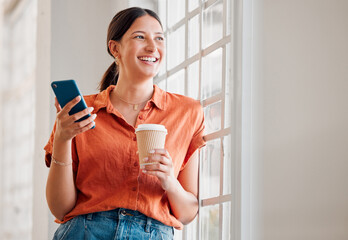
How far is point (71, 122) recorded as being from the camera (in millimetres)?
1635

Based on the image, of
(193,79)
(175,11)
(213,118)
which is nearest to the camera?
(213,118)

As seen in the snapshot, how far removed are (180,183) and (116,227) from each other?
0.30 m

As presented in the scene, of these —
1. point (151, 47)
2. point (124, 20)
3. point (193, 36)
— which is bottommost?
point (151, 47)

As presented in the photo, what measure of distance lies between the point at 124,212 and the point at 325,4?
0.86m

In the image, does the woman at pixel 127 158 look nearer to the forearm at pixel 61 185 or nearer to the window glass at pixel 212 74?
the forearm at pixel 61 185

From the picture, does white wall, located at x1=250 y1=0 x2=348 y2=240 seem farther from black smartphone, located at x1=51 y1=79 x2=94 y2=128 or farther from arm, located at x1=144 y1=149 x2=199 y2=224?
black smartphone, located at x1=51 y1=79 x2=94 y2=128

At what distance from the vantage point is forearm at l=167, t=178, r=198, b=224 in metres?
1.72

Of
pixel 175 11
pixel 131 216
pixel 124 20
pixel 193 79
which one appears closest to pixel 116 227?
pixel 131 216

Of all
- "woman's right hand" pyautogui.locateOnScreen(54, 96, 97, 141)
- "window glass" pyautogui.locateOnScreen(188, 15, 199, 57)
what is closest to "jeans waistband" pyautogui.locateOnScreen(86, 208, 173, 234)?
"woman's right hand" pyautogui.locateOnScreen(54, 96, 97, 141)

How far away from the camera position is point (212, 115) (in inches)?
81.9

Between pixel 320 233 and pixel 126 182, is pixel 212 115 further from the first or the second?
pixel 320 233

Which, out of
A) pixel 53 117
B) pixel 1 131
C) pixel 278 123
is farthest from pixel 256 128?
pixel 1 131

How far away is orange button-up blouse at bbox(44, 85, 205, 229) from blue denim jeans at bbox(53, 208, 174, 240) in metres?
0.02

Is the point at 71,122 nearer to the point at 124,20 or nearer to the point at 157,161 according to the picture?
the point at 157,161
